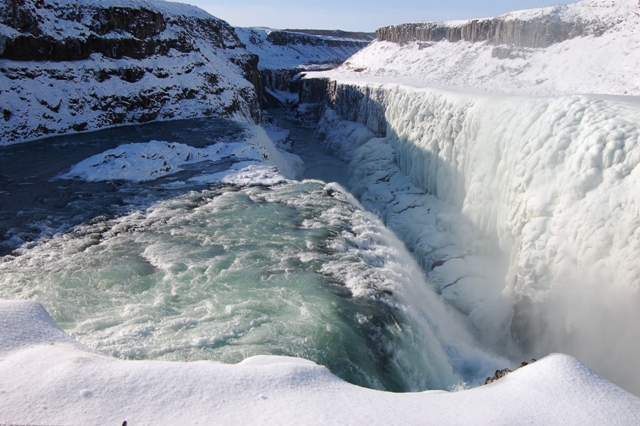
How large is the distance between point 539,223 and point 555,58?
67.2ft

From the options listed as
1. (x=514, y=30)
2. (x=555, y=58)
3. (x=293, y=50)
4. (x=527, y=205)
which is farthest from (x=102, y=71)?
(x=293, y=50)

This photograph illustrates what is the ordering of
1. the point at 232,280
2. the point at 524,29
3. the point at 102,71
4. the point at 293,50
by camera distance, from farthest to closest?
the point at 293,50 < the point at 524,29 < the point at 102,71 < the point at 232,280

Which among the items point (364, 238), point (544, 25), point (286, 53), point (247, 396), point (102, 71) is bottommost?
point (364, 238)

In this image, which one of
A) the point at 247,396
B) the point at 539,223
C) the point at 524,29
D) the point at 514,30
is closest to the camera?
the point at 247,396

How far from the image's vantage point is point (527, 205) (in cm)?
978

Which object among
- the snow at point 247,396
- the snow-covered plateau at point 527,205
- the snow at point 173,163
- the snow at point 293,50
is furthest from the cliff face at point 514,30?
the snow at point 247,396

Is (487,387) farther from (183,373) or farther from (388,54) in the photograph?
(388,54)

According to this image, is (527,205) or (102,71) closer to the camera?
(527,205)

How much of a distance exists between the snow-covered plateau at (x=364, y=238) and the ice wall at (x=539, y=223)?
0.04m

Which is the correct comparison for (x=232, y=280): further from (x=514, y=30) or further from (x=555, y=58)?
(x=514, y=30)

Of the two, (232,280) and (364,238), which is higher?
(364,238)

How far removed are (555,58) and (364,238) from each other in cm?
2212

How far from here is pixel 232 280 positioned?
7.86m

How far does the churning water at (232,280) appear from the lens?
607cm
